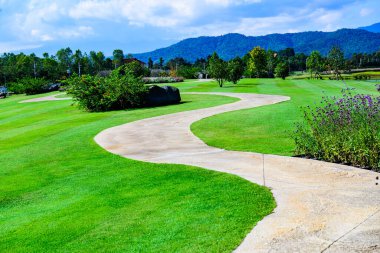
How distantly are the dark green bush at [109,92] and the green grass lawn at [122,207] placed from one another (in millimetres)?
16324

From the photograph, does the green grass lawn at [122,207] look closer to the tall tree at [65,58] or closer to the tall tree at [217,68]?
the tall tree at [217,68]

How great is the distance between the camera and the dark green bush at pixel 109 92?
28.2 meters

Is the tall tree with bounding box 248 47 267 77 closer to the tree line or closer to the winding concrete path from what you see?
the tree line

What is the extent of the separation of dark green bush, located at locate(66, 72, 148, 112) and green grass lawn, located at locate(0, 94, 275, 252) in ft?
53.6

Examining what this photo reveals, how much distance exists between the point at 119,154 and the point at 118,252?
6787 millimetres

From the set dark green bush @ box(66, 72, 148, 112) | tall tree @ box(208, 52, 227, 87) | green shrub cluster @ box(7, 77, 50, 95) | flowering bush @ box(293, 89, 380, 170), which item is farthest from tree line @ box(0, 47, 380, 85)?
flowering bush @ box(293, 89, 380, 170)

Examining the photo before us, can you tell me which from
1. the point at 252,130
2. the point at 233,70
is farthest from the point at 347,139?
the point at 233,70

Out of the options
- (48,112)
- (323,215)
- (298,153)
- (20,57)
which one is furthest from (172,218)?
(20,57)

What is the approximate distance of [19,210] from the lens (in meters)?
8.12

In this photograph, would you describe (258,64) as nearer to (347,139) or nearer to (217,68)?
(217,68)

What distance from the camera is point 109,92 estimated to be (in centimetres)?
2850

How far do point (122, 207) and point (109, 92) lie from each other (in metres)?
21.8

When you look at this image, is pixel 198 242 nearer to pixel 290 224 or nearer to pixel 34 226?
pixel 290 224

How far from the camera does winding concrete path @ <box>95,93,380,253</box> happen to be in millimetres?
5238
